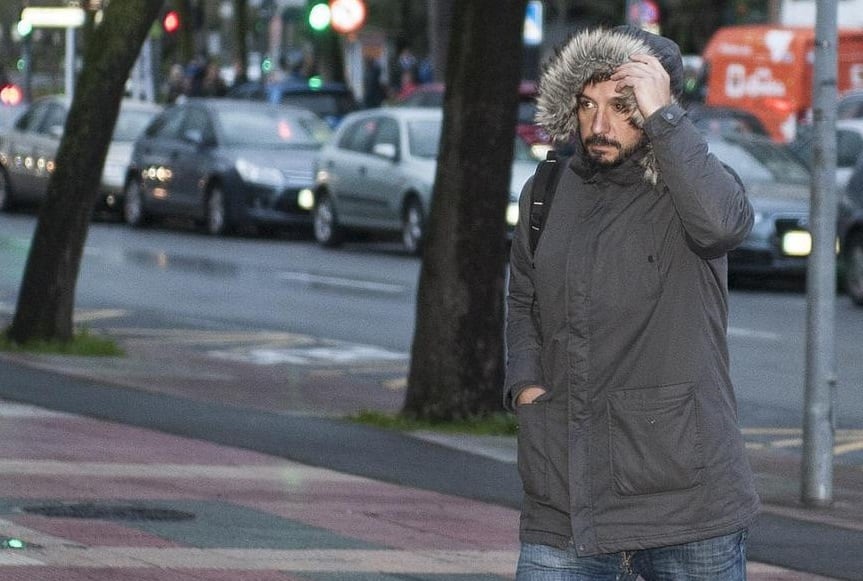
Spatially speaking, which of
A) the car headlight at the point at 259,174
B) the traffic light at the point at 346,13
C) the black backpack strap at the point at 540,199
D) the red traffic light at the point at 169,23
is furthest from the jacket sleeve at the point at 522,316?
the red traffic light at the point at 169,23

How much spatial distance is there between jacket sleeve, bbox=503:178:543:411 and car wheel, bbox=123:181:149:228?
898 inches

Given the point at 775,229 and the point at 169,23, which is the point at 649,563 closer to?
the point at 775,229

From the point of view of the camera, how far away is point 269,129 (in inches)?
1022

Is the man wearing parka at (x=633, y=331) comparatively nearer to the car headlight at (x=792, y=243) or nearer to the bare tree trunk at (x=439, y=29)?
the car headlight at (x=792, y=243)

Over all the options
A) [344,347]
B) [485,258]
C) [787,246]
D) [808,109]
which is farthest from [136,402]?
[808,109]

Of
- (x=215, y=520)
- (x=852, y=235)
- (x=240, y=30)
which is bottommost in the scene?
(x=215, y=520)

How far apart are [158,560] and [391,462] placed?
2.83 meters

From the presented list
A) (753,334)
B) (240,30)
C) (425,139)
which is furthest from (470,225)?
(240,30)

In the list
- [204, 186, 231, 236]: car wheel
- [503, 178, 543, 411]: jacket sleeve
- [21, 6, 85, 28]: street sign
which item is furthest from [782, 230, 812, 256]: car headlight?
[503, 178, 543, 411]: jacket sleeve

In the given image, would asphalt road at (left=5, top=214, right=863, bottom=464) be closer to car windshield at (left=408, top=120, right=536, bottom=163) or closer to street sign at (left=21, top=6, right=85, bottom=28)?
car windshield at (left=408, top=120, right=536, bottom=163)

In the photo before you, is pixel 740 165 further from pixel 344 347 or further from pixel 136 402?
pixel 136 402

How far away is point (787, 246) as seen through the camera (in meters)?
19.2


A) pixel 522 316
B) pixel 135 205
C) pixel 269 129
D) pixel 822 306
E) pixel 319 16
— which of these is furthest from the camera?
pixel 319 16

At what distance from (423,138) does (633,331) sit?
19.0 m
